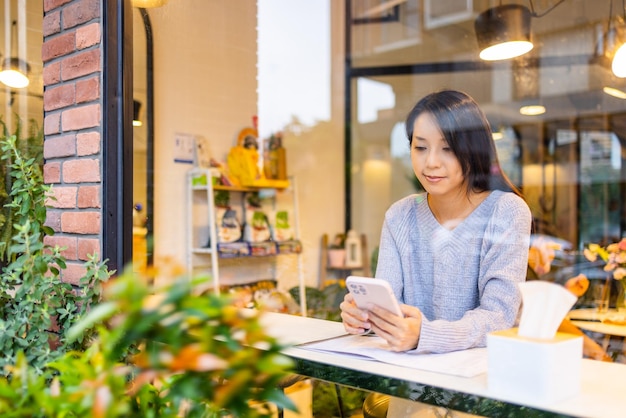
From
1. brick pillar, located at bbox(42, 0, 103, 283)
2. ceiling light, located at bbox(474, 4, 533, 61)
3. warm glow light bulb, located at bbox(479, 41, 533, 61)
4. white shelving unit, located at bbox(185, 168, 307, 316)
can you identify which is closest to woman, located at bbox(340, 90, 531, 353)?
brick pillar, located at bbox(42, 0, 103, 283)

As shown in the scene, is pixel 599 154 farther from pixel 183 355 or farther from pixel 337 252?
pixel 183 355

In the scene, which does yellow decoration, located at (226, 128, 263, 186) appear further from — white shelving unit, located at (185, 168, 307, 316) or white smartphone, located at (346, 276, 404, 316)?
white smartphone, located at (346, 276, 404, 316)

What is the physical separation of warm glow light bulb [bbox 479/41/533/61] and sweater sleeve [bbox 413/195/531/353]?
2.48 m

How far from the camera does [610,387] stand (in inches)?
40.8

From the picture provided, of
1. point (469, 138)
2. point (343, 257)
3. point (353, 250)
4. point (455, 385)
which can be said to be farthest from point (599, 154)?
point (455, 385)

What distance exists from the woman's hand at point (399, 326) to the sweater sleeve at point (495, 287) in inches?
0.7

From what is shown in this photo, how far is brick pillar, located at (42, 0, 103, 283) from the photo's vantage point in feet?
6.33

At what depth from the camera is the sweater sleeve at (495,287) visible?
4.14ft

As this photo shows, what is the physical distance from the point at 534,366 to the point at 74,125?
1.66 metres

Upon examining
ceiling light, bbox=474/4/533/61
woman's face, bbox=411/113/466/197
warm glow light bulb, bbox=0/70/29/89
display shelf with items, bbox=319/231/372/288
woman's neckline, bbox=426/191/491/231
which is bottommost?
display shelf with items, bbox=319/231/372/288

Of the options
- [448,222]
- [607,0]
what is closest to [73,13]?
[448,222]

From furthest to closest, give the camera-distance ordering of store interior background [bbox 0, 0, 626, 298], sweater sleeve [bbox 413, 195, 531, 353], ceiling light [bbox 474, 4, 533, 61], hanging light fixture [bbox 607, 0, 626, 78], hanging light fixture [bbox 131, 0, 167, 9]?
1. ceiling light [bbox 474, 4, 533, 61]
2. store interior background [bbox 0, 0, 626, 298]
3. hanging light fixture [bbox 607, 0, 626, 78]
4. hanging light fixture [bbox 131, 0, 167, 9]
5. sweater sleeve [bbox 413, 195, 531, 353]

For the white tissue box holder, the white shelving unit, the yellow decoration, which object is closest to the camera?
the white tissue box holder

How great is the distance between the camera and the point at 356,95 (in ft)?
17.2
